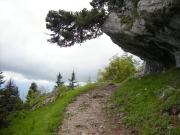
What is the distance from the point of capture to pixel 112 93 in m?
30.6

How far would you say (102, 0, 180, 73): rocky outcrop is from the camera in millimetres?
22891

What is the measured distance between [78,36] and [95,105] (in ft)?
28.5

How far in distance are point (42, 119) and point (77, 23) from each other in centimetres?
926

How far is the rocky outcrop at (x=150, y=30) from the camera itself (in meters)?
22.9

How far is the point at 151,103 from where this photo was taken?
23859 mm

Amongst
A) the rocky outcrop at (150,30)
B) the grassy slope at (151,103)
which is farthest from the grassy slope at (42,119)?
the rocky outcrop at (150,30)

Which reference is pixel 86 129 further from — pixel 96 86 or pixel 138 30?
pixel 96 86

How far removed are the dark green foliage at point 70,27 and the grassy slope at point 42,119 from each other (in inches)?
193

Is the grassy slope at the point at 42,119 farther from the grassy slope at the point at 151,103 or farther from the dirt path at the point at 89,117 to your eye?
the grassy slope at the point at 151,103

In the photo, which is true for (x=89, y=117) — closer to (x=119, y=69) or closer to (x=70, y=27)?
(x=70, y=27)

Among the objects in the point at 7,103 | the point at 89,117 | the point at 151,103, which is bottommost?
the point at 89,117

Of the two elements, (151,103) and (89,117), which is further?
(89,117)

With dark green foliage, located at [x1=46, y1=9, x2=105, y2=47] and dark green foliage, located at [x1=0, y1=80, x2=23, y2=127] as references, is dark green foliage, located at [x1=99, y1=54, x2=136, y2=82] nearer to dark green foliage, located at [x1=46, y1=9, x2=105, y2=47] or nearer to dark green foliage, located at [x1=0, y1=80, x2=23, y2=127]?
dark green foliage, located at [x1=46, y1=9, x2=105, y2=47]

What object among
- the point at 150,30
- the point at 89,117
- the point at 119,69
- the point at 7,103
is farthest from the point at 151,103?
the point at 119,69
